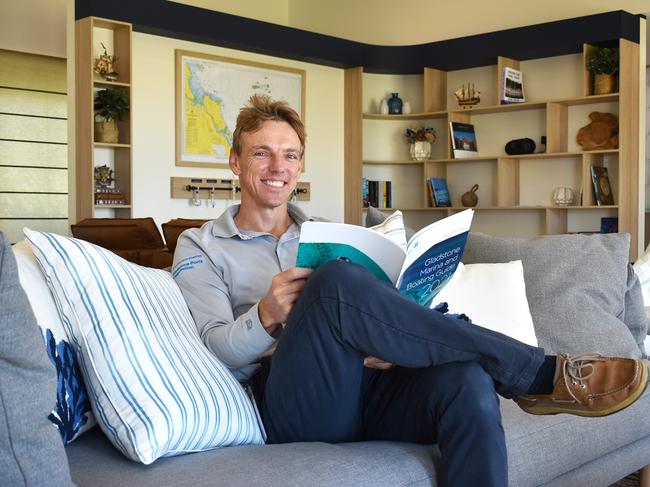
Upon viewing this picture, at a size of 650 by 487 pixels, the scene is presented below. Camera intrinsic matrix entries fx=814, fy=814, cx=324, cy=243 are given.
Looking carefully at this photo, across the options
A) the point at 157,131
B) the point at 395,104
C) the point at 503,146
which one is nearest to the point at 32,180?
the point at 157,131

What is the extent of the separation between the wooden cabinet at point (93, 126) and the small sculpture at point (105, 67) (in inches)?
1.2

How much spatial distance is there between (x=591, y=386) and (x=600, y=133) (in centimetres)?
529

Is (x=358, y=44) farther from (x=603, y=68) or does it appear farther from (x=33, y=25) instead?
(x=33, y=25)

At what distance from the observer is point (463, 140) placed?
7246 millimetres

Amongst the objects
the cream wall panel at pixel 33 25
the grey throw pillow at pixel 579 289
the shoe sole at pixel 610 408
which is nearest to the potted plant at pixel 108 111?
the cream wall panel at pixel 33 25

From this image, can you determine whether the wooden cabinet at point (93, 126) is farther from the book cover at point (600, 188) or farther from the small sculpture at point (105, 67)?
the book cover at point (600, 188)

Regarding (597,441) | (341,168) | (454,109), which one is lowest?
(597,441)

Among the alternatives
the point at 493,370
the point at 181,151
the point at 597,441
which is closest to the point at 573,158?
the point at 181,151

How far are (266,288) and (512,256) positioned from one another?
907mm

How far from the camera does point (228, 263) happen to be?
6.79ft

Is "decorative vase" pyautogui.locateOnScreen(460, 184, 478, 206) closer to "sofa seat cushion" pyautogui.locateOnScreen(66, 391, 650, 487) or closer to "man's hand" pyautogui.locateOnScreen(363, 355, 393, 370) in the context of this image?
"sofa seat cushion" pyautogui.locateOnScreen(66, 391, 650, 487)

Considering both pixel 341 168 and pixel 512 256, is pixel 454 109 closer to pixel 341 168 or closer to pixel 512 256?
pixel 341 168

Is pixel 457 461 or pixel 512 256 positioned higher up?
pixel 512 256

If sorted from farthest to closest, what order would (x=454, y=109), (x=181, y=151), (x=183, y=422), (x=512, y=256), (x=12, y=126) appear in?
1. (x=12, y=126)
2. (x=454, y=109)
3. (x=181, y=151)
4. (x=512, y=256)
5. (x=183, y=422)
